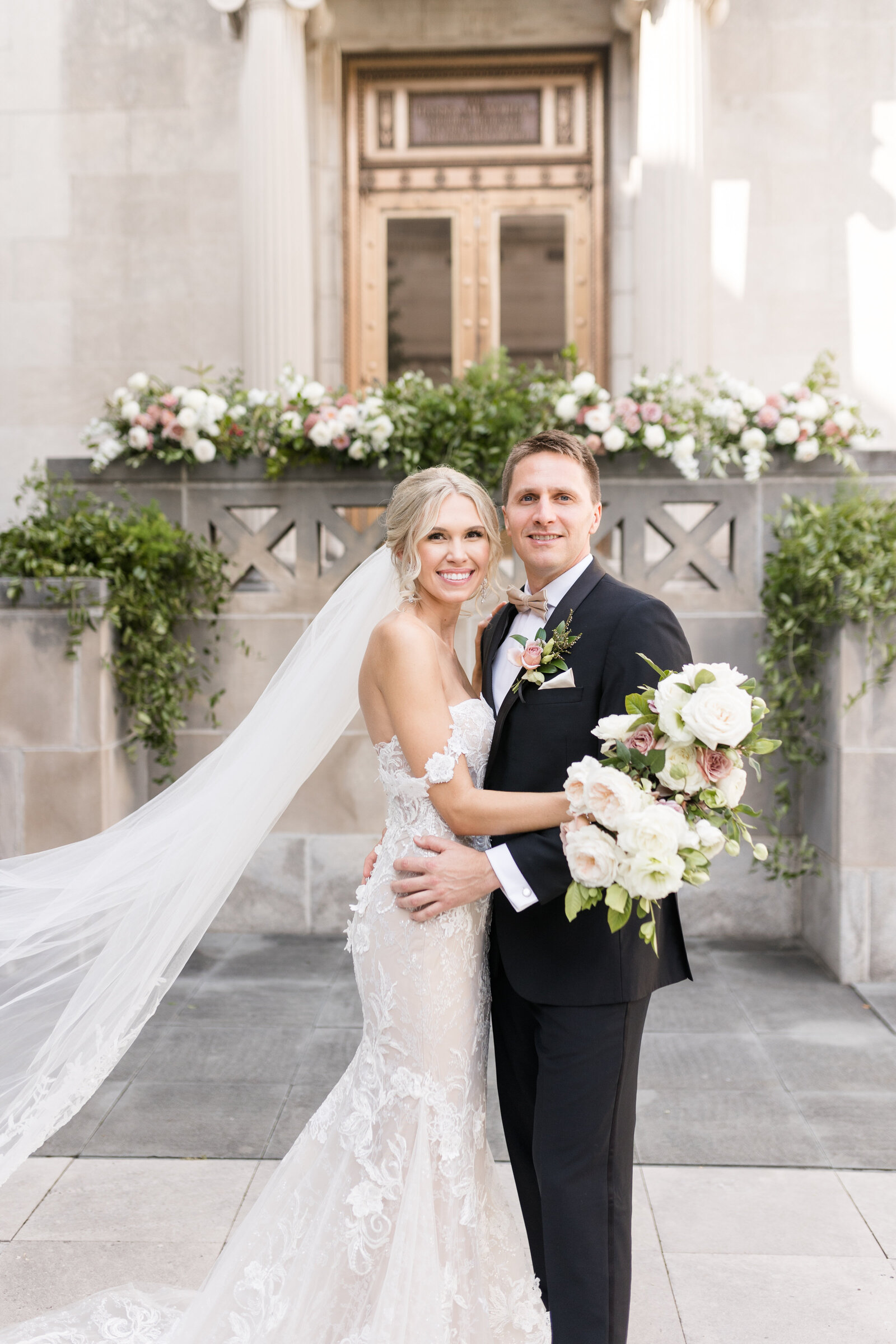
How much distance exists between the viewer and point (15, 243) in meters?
9.03

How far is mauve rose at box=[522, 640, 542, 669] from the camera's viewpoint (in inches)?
97.4

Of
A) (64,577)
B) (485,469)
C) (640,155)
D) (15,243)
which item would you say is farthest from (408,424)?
(15,243)

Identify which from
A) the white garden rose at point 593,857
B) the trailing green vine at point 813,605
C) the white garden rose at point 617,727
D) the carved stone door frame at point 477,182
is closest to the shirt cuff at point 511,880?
the white garden rose at point 593,857

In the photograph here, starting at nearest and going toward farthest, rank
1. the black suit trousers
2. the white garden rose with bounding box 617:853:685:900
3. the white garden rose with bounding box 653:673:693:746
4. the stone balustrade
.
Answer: the white garden rose with bounding box 617:853:685:900
the white garden rose with bounding box 653:673:693:746
the black suit trousers
the stone balustrade

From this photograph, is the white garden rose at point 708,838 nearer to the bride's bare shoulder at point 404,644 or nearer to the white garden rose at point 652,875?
the white garden rose at point 652,875

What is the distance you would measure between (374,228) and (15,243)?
3.00 meters

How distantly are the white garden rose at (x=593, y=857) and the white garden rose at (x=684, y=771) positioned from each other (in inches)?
6.7

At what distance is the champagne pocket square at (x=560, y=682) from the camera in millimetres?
2473

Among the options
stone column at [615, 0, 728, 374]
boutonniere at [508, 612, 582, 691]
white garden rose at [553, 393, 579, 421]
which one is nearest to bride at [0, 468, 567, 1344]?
boutonniere at [508, 612, 582, 691]

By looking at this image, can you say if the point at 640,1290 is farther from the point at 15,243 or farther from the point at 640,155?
the point at 15,243

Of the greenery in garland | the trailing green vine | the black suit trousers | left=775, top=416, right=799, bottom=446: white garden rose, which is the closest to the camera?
the black suit trousers

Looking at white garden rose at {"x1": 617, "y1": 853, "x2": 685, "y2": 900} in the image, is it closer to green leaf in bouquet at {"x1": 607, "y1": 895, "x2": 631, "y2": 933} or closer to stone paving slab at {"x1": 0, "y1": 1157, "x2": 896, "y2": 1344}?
green leaf in bouquet at {"x1": 607, "y1": 895, "x2": 631, "y2": 933}

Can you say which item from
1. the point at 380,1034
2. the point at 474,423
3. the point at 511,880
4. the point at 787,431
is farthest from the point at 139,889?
the point at 787,431

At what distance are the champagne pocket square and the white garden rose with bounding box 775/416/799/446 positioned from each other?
4.06 metres
